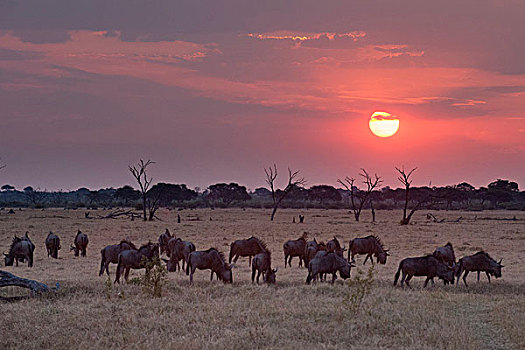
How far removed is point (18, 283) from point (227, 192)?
424 ft

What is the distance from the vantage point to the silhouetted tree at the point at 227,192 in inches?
5615

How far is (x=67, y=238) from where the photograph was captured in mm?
36906

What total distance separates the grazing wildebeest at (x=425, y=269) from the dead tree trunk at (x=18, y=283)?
34.2 feet

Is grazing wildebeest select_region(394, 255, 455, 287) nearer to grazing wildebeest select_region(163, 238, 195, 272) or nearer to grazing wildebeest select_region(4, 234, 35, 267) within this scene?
grazing wildebeest select_region(163, 238, 195, 272)

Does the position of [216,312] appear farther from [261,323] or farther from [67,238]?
[67,238]

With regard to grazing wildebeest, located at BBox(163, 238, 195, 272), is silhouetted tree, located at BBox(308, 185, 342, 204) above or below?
above

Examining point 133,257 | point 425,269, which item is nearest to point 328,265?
point 425,269

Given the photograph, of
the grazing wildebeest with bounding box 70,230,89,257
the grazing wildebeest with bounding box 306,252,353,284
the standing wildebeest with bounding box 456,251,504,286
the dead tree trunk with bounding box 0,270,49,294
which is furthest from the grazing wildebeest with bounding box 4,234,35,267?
the standing wildebeest with bounding box 456,251,504,286

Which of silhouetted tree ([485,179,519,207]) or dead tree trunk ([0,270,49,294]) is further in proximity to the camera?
silhouetted tree ([485,179,519,207])

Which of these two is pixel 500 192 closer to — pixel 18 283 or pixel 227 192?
pixel 227 192

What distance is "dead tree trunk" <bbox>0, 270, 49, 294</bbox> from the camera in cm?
Result: 1355

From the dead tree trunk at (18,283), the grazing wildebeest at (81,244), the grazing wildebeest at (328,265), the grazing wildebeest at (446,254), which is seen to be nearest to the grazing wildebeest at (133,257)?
the dead tree trunk at (18,283)

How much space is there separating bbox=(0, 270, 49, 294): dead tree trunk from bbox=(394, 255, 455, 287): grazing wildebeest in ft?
34.2

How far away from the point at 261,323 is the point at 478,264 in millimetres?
9825
